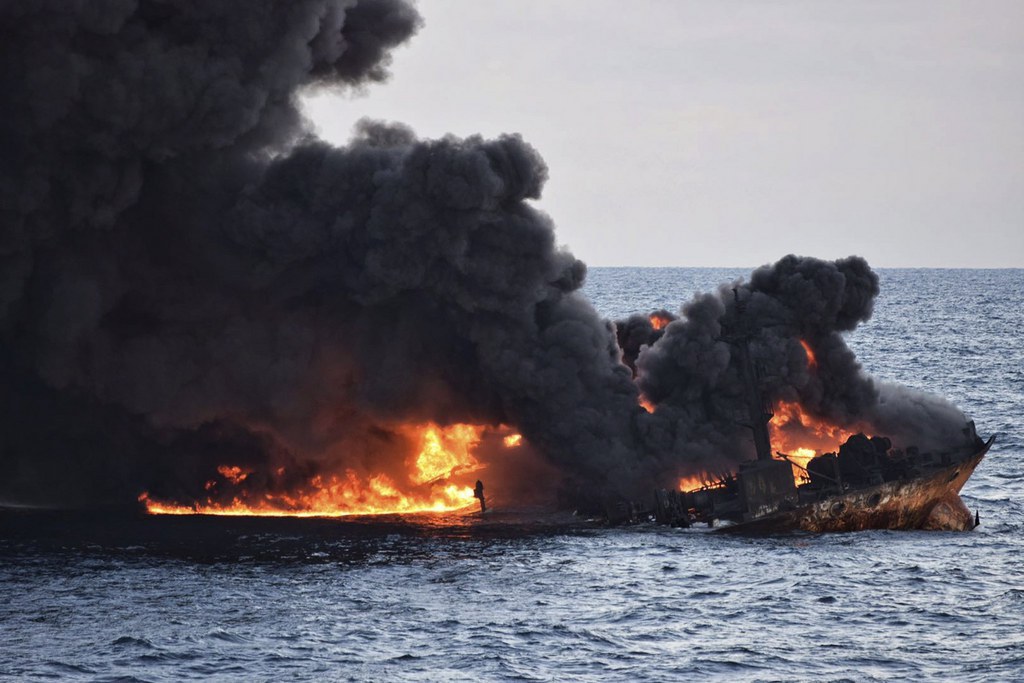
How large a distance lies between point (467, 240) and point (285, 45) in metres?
15.3

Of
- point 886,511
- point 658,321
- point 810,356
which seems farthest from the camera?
point 658,321

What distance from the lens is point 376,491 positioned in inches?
3376

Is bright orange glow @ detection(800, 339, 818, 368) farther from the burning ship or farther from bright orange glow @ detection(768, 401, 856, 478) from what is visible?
the burning ship

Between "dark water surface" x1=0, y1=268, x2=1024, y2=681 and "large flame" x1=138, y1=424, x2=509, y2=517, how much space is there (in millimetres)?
3717

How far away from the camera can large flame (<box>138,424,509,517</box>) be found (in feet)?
278

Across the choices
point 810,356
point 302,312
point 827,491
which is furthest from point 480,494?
point 810,356

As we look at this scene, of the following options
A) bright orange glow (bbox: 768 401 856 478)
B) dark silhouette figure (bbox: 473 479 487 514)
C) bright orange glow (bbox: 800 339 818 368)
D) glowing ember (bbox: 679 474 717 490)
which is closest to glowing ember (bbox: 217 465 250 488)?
dark silhouette figure (bbox: 473 479 487 514)

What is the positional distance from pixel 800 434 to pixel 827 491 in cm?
1121

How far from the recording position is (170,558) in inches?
2726

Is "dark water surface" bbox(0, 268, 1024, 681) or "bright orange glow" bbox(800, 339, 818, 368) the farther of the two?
"bright orange glow" bbox(800, 339, 818, 368)

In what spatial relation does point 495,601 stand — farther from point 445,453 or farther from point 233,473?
point 233,473

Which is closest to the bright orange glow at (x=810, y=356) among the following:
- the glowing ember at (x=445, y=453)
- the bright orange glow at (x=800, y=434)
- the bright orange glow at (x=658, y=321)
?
the bright orange glow at (x=800, y=434)

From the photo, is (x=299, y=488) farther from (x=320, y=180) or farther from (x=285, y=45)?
(x=285, y=45)

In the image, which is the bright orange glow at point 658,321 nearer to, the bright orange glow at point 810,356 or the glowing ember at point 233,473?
the bright orange glow at point 810,356
